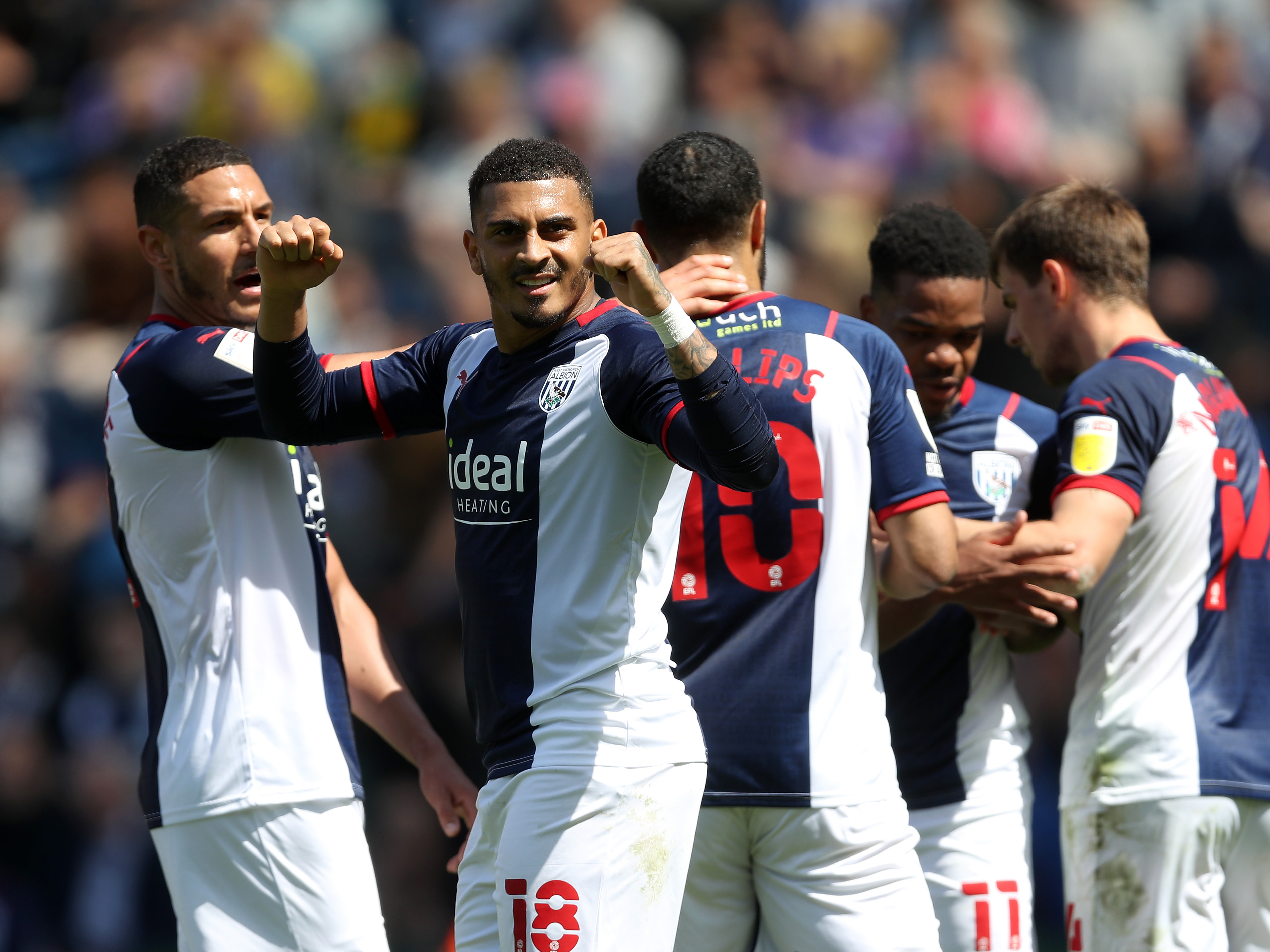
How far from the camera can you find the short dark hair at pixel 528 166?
11.5 ft

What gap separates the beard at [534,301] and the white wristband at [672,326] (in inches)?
17.4

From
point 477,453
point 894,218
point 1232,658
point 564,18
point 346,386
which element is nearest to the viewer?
point 477,453

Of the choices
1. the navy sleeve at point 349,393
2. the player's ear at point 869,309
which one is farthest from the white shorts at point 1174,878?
the navy sleeve at point 349,393

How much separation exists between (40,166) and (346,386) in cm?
943

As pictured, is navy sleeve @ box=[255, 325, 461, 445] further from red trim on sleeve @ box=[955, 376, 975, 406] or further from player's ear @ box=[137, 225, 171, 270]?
red trim on sleeve @ box=[955, 376, 975, 406]

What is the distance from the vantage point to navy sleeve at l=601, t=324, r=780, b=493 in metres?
3.11

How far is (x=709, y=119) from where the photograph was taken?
11109 millimetres

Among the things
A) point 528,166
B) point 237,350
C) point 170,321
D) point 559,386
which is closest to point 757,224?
point 528,166

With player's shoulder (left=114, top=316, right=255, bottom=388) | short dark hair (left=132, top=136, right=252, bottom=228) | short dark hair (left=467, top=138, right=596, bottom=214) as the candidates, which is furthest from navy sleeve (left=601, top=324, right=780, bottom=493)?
short dark hair (left=132, top=136, right=252, bottom=228)

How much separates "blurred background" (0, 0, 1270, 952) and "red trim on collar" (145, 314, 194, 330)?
4223 millimetres

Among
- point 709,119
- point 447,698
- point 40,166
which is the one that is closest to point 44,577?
point 447,698

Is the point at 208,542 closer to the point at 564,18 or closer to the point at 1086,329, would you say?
the point at 1086,329

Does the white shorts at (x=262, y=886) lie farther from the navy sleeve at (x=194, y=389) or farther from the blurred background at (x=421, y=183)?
the blurred background at (x=421, y=183)

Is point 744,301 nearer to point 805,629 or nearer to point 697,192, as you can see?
point 697,192
